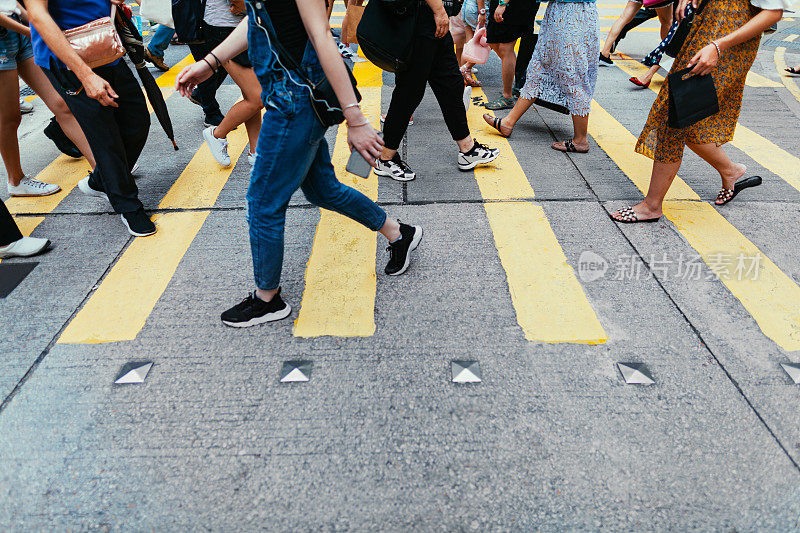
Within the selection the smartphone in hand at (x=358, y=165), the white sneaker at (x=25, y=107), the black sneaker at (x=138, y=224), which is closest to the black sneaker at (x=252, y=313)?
the smartphone in hand at (x=358, y=165)

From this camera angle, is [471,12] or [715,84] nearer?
[715,84]

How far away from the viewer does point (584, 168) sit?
4.80 meters

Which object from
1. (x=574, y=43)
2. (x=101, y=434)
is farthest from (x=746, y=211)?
(x=101, y=434)

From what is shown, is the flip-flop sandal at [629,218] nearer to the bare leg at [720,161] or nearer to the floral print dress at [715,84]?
the floral print dress at [715,84]

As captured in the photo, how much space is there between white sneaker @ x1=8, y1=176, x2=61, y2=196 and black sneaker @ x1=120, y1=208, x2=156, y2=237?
107 cm

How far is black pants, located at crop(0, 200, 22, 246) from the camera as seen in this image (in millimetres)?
3453

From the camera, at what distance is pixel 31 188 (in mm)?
4414

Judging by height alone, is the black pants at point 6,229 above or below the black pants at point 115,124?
below

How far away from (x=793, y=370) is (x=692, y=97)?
1.65m

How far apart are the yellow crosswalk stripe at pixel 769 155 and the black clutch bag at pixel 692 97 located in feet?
5.74

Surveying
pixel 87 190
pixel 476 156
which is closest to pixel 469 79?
pixel 476 156

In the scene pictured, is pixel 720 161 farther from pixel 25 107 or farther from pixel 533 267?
pixel 25 107

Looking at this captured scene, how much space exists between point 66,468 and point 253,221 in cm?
129

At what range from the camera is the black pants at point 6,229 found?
3453mm
